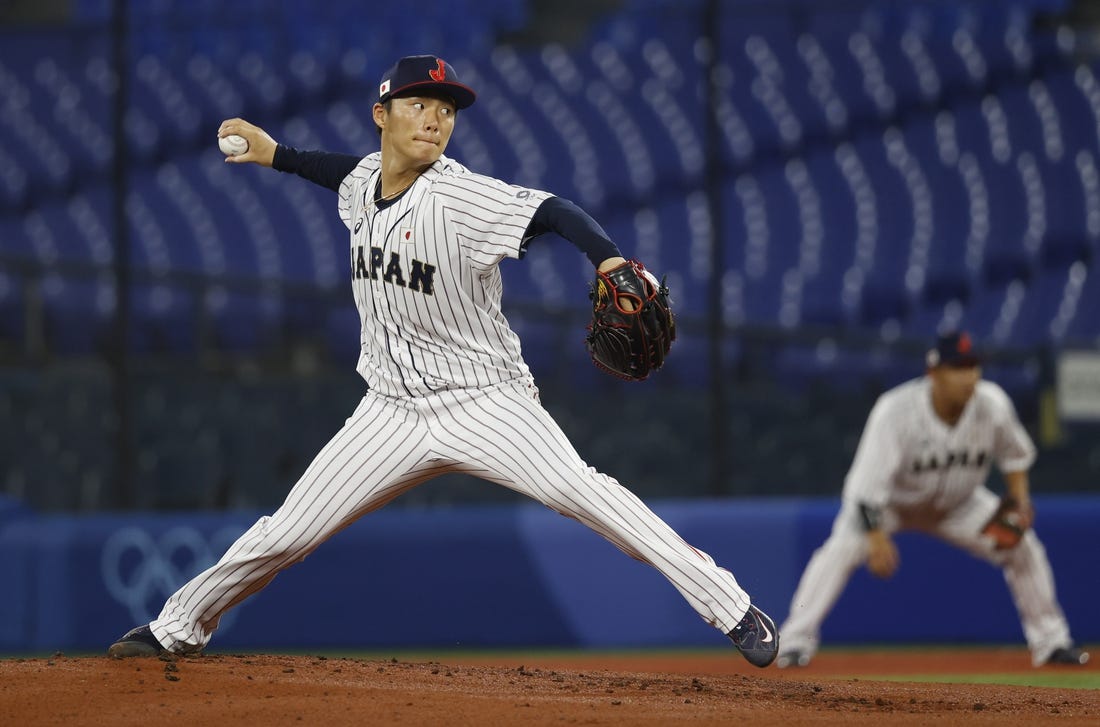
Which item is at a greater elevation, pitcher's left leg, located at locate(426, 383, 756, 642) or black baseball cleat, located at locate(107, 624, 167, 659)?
pitcher's left leg, located at locate(426, 383, 756, 642)

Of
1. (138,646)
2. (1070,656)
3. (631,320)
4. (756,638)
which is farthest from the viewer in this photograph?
(1070,656)

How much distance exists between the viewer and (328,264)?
11773 millimetres

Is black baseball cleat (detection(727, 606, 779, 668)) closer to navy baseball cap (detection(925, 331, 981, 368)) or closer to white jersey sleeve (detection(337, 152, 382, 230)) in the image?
white jersey sleeve (detection(337, 152, 382, 230))

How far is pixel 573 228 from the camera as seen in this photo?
12.2 feet

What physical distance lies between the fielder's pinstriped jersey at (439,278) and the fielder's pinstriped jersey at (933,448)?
3177 millimetres

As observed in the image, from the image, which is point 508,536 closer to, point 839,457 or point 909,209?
point 839,457

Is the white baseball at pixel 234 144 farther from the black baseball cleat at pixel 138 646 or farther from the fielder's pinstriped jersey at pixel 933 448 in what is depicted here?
the fielder's pinstriped jersey at pixel 933 448

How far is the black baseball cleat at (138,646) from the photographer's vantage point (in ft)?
13.7

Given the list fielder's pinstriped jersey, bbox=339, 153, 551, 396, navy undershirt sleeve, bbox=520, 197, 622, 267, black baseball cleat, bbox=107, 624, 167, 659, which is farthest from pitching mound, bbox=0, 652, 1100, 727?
navy undershirt sleeve, bbox=520, 197, 622, 267

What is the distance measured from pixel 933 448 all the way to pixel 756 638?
10.9ft

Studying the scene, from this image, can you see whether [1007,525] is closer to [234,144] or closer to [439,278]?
[439,278]

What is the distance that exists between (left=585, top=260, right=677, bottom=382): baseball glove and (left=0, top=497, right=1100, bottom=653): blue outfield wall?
3.95m

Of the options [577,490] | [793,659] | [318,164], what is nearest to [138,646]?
[577,490]

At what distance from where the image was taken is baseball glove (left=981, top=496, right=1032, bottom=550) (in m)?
6.81
